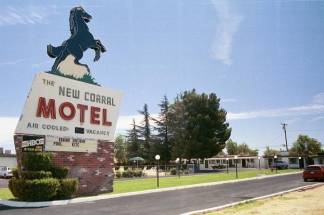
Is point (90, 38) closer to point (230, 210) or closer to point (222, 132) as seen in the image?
point (230, 210)

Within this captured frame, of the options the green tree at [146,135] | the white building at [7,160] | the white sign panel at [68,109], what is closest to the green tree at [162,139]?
the green tree at [146,135]

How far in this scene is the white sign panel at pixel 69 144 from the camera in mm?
19859

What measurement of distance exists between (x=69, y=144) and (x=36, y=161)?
8.43 feet

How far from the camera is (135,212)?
14672 millimetres

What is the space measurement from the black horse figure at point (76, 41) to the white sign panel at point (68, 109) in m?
1.39

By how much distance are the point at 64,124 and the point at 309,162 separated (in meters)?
78.7

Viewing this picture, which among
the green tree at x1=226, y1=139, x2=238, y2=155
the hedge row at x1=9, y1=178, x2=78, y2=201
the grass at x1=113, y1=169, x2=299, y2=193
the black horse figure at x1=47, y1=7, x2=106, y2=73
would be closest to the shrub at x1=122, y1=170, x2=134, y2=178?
the grass at x1=113, y1=169, x2=299, y2=193

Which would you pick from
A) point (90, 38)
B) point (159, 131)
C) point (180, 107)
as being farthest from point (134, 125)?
point (90, 38)

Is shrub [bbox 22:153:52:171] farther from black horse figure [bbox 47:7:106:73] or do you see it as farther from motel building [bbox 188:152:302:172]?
motel building [bbox 188:152:302:172]

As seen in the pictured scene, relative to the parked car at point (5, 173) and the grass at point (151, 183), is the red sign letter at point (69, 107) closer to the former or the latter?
the grass at point (151, 183)

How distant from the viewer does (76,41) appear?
22422mm

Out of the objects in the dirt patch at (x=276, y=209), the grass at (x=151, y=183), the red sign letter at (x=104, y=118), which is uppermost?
the red sign letter at (x=104, y=118)

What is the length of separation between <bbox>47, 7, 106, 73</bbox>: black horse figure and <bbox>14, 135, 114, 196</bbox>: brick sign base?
16.0 ft

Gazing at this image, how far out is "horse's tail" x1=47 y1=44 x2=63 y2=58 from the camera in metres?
20.9
